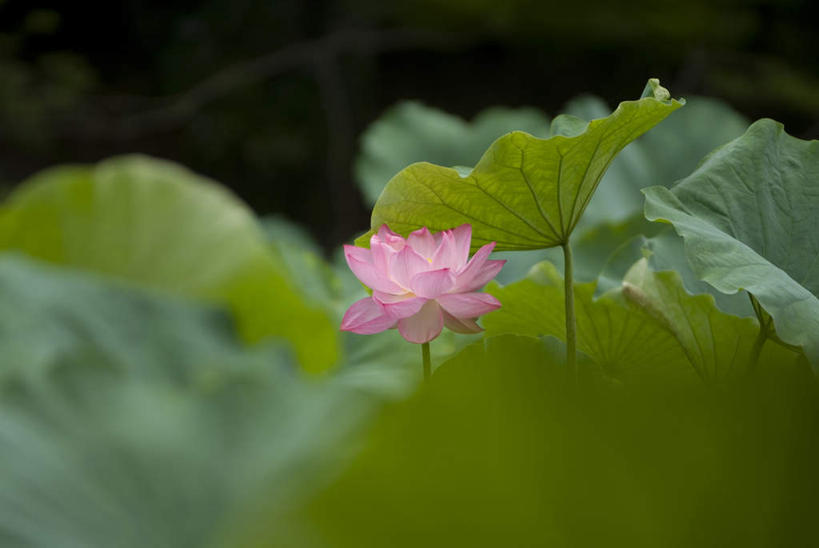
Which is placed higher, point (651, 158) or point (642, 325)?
point (651, 158)

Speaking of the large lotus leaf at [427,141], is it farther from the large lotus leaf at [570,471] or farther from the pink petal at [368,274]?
the large lotus leaf at [570,471]

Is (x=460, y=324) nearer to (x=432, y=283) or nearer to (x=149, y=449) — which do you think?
(x=432, y=283)

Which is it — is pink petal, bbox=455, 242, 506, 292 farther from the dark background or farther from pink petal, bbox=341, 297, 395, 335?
the dark background

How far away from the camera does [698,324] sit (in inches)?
13.1

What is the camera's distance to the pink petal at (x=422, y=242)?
32 centimetres

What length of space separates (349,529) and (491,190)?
234mm

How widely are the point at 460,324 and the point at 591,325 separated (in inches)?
3.3

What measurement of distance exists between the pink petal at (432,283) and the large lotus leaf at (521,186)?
4cm

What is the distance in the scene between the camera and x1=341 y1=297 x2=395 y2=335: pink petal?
12.0 inches

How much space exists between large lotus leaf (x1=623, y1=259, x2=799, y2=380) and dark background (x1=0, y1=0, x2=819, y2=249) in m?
3.44

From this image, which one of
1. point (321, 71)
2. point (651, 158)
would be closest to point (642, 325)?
point (651, 158)

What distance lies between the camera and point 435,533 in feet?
0.37

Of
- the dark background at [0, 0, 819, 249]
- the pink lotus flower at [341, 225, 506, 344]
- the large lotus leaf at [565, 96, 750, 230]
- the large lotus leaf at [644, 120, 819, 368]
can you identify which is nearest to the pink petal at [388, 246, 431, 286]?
the pink lotus flower at [341, 225, 506, 344]

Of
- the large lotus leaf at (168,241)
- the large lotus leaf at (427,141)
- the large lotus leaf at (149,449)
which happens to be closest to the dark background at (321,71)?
the large lotus leaf at (427,141)
